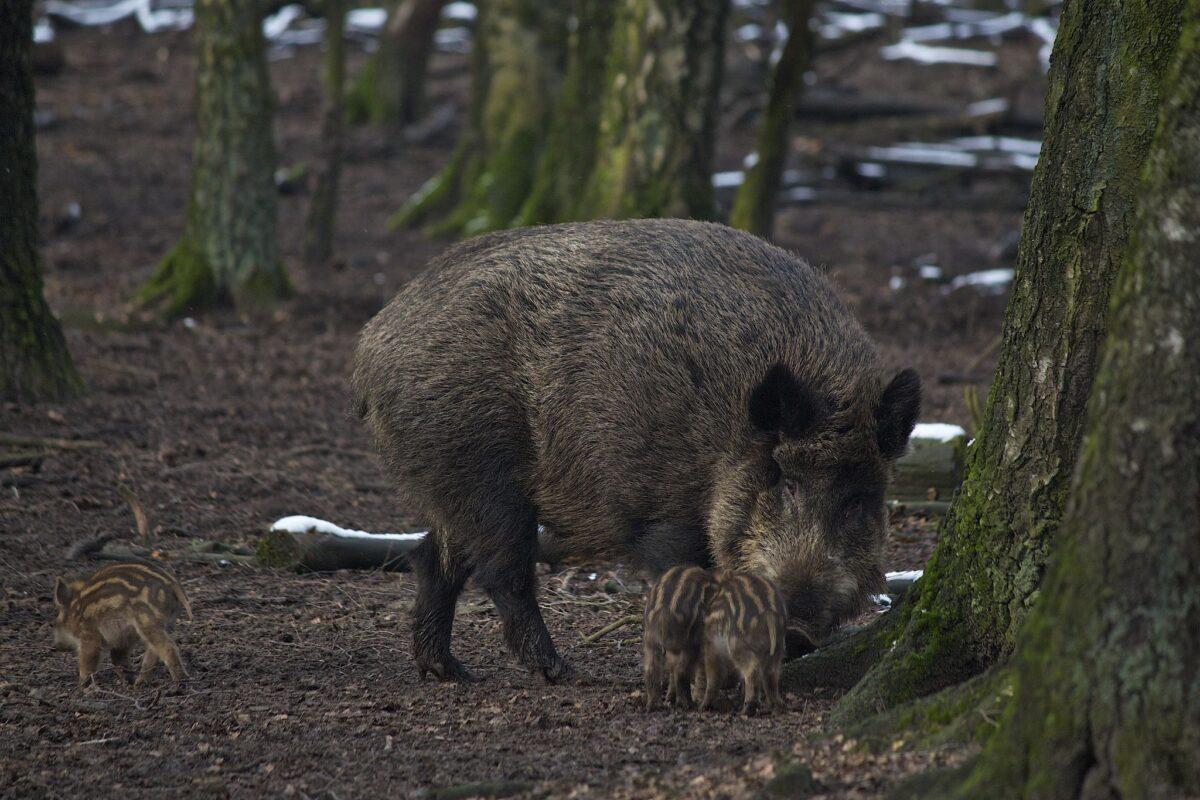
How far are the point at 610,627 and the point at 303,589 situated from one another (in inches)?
63.5

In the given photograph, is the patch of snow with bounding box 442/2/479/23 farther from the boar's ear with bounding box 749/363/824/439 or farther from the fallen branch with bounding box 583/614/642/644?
the boar's ear with bounding box 749/363/824/439

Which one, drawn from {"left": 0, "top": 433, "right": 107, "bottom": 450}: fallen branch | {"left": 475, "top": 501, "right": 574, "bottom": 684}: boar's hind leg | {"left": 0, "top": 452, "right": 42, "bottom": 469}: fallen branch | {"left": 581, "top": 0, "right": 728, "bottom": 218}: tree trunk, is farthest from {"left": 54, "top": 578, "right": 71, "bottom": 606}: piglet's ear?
{"left": 581, "top": 0, "right": 728, "bottom": 218}: tree trunk

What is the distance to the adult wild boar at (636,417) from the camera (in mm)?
5285

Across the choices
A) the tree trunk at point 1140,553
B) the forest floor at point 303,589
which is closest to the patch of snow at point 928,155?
the forest floor at point 303,589

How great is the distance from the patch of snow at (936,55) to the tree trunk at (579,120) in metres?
13.0

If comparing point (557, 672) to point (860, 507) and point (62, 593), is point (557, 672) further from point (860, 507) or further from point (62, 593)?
point (62, 593)

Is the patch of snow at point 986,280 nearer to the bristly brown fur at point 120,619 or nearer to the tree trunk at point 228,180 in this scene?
the tree trunk at point 228,180

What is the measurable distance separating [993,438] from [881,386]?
1.12 meters

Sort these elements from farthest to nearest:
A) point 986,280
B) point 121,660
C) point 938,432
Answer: point 986,280
point 938,432
point 121,660

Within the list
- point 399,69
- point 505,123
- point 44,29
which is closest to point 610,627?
point 505,123

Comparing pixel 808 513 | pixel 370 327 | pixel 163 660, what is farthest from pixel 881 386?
pixel 163 660

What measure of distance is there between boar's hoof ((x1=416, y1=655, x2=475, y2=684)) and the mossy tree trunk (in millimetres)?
11696

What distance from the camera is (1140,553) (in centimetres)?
295

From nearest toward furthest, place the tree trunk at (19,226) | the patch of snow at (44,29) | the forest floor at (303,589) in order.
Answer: the forest floor at (303,589)
the tree trunk at (19,226)
the patch of snow at (44,29)
